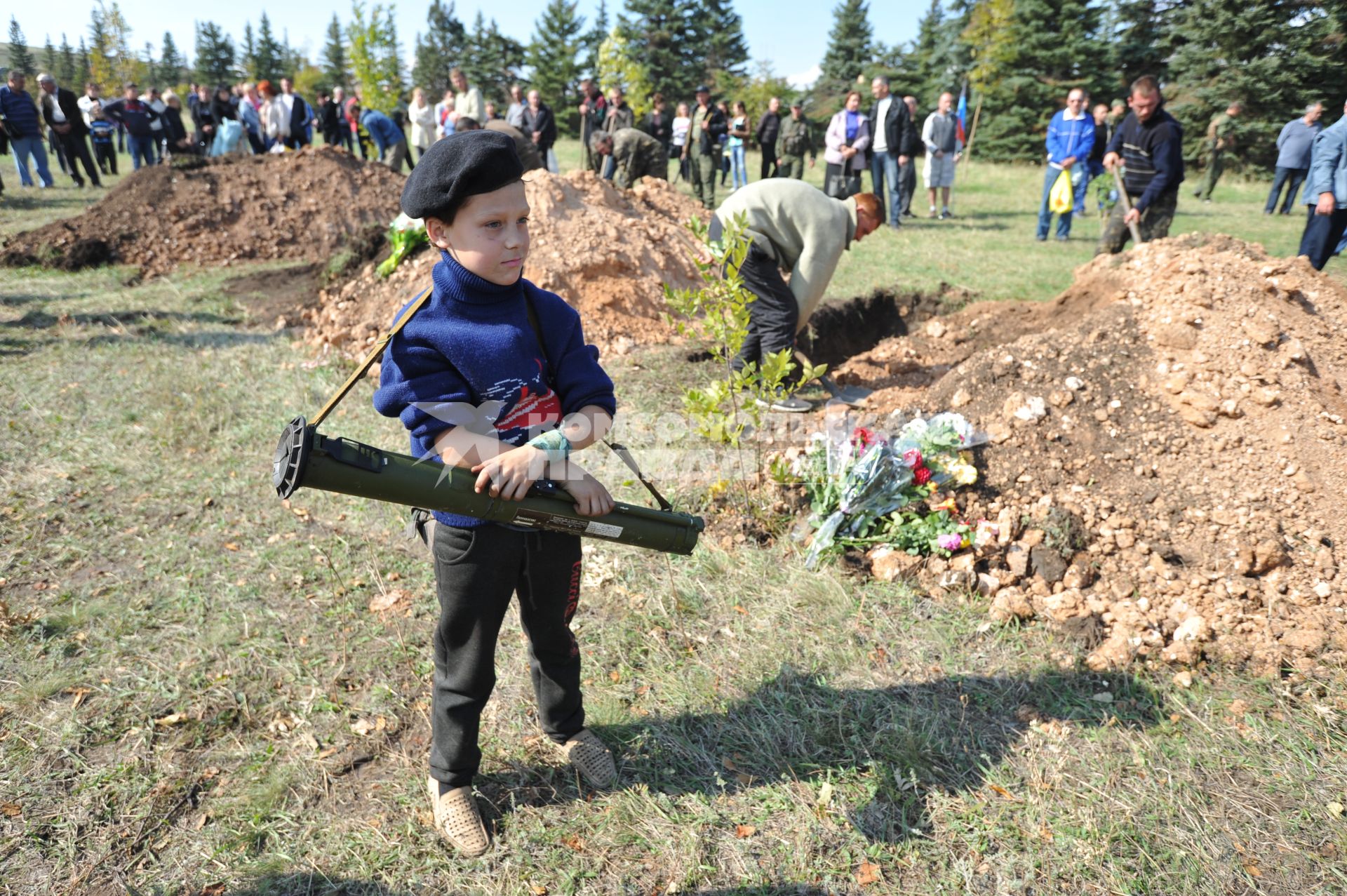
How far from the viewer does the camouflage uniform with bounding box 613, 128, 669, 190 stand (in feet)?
37.5

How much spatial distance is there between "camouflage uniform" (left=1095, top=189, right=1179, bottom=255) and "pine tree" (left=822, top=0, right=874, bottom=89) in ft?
113

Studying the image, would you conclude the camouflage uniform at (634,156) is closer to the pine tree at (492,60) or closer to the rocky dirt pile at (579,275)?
the rocky dirt pile at (579,275)

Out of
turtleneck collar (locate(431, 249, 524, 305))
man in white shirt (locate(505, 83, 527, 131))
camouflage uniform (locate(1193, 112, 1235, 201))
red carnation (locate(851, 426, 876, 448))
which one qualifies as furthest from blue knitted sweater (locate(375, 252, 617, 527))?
camouflage uniform (locate(1193, 112, 1235, 201))

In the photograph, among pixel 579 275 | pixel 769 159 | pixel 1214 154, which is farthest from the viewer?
pixel 769 159

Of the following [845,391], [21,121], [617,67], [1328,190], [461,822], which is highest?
[617,67]

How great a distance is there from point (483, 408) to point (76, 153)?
1863 cm

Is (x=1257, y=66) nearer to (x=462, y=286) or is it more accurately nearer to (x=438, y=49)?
(x=462, y=286)

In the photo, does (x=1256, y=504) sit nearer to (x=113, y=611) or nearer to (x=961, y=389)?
(x=961, y=389)

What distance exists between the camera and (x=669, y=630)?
323 cm

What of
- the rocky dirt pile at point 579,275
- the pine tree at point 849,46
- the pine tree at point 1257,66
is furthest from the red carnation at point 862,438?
the pine tree at point 849,46

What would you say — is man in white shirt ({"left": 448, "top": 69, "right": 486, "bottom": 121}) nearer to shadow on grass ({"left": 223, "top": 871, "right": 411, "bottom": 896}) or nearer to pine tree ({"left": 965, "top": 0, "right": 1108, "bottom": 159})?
shadow on grass ({"left": 223, "top": 871, "right": 411, "bottom": 896})

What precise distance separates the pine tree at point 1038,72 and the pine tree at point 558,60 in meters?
19.5

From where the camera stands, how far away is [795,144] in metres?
12.9

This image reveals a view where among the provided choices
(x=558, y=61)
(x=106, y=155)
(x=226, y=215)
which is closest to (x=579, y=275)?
(x=226, y=215)
